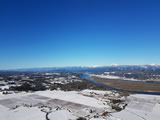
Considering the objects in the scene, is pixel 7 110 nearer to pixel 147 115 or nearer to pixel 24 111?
pixel 24 111

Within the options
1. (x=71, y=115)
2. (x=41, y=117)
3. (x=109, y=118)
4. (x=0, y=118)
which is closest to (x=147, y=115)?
(x=109, y=118)

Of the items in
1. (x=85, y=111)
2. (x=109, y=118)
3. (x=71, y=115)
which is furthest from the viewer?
(x=85, y=111)

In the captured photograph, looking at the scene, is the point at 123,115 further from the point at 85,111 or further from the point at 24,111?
the point at 24,111

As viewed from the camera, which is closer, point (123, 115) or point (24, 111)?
point (123, 115)

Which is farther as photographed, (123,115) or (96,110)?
(96,110)

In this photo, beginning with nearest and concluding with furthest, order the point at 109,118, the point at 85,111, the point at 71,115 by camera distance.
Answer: the point at 109,118
the point at 71,115
the point at 85,111

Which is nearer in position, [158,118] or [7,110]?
[158,118]

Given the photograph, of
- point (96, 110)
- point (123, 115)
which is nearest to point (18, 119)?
point (96, 110)

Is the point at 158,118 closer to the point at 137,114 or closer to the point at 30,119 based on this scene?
the point at 137,114
